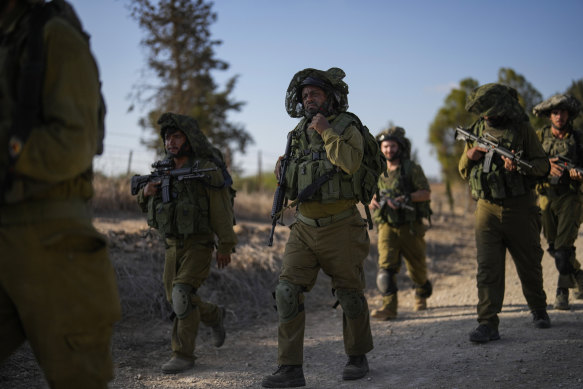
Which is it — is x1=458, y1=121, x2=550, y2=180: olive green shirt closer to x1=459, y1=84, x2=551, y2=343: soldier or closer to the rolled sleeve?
x1=459, y1=84, x2=551, y2=343: soldier

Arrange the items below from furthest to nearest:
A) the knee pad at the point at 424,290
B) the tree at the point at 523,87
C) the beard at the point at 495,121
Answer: the tree at the point at 523,87
the knee pad at the point at 424,290
the beard at the point at 495,121

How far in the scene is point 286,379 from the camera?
14.1 feet

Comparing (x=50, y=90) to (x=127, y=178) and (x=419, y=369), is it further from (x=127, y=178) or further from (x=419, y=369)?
(x=127, y=178)

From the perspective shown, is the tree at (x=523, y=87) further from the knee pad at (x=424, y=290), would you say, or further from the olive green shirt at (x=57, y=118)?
the olive green shirt at (x=57, y=118)

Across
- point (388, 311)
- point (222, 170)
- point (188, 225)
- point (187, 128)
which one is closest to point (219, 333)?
point (188, 225)

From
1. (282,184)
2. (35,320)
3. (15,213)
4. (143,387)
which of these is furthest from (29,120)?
(143,387)

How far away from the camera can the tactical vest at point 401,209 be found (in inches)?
292

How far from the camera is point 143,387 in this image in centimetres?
458

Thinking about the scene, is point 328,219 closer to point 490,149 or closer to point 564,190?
point 490,149

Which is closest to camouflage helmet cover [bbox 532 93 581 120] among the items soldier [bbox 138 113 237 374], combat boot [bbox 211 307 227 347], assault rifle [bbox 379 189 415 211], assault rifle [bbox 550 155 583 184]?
assault rifle [bbox 550 155 583 184]

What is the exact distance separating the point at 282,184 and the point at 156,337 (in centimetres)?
263

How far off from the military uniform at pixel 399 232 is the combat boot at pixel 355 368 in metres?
2.72

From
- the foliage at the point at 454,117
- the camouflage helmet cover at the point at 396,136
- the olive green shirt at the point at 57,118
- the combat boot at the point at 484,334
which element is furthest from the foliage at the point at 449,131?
the olive green shirt at the point at 57,118

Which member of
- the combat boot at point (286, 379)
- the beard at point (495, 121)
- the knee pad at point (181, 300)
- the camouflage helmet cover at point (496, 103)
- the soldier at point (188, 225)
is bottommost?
the combat boot at point (286, 379)
